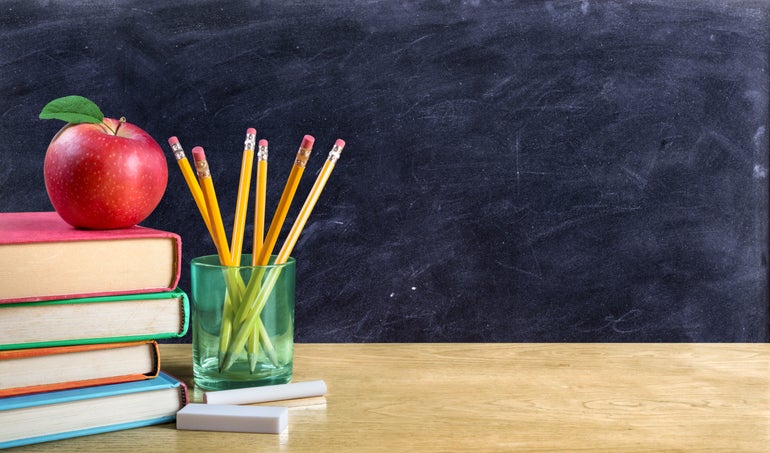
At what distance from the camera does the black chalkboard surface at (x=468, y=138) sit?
1182 mm

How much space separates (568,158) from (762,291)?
0.39m

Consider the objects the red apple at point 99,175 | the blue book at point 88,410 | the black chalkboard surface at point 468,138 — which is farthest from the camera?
the black chalkboard surface at point 468,138

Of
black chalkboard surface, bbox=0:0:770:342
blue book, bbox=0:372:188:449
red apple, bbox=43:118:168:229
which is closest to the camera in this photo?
blue book, bbox=0:372:188:449


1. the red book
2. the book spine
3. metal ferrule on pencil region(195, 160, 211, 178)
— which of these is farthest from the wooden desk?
metal ferrule on pencil region(195, 160, 211, 178)

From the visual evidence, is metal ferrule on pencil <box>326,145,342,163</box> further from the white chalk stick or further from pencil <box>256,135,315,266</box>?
the white chalk stick

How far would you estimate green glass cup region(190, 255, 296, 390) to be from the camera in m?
0.85

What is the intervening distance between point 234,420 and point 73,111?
360 millimetres

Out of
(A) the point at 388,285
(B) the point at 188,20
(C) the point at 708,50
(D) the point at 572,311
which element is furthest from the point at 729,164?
(B) the point at 188,20

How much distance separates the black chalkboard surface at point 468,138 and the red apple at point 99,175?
0.36 m

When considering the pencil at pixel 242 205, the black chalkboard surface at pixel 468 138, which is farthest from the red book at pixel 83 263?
the black chalkboard surface at pixel 468 138

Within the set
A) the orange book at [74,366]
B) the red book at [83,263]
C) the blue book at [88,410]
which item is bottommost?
the blue book at [88,410]

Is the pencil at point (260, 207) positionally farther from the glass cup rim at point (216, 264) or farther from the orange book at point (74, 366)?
the orange book at point (74, 366)

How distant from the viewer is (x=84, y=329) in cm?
74

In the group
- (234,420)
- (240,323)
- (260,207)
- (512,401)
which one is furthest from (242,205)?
(512,401)
